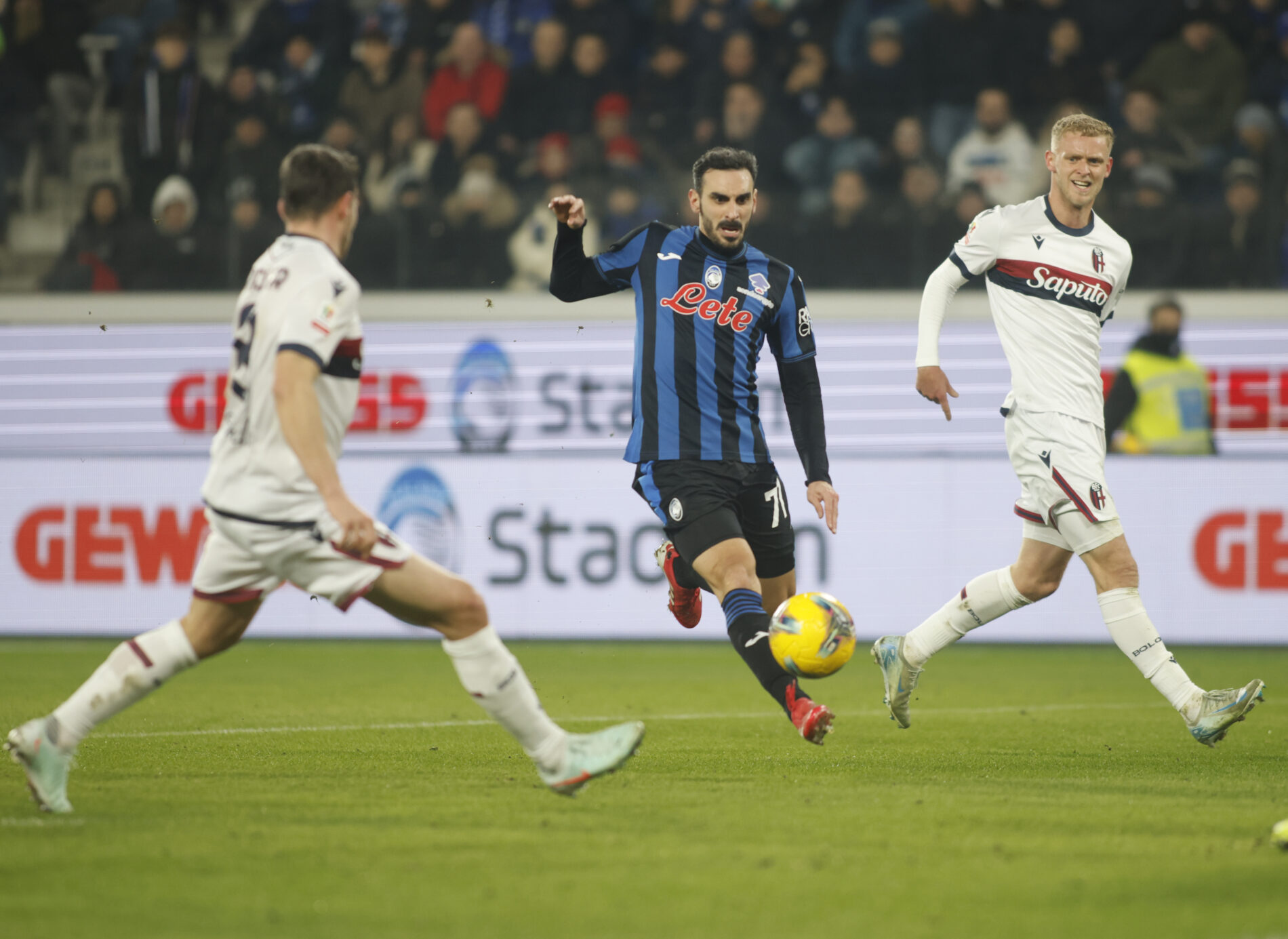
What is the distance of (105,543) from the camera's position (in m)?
12.4

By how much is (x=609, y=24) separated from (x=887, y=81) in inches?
105

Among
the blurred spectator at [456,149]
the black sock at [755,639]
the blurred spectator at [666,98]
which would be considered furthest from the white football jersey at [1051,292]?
the blurred spectator at [456,149]

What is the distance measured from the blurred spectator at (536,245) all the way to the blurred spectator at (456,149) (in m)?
0.82

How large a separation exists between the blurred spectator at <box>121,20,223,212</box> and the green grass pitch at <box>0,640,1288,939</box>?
24.5 ft

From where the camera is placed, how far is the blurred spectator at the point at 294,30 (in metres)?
15.9

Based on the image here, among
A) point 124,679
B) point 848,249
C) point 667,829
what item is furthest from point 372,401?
point 667,829

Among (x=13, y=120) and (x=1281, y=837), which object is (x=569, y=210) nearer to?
(x=1281, y=837)

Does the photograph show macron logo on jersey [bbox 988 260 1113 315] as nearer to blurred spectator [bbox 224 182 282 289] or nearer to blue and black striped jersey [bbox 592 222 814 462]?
blue and black striped jersey [bbox 592 222 814 462]

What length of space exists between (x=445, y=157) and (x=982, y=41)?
499cm

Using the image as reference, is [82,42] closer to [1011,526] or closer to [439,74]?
[439,74]

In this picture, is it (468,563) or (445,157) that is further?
(445,157)

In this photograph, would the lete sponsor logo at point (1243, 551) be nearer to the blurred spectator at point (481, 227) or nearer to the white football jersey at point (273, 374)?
the blurred spectator at point (481, 227)

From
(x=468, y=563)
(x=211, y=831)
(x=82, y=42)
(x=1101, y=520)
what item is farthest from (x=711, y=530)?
(x=82, y=42)

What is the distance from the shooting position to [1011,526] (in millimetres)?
12289
